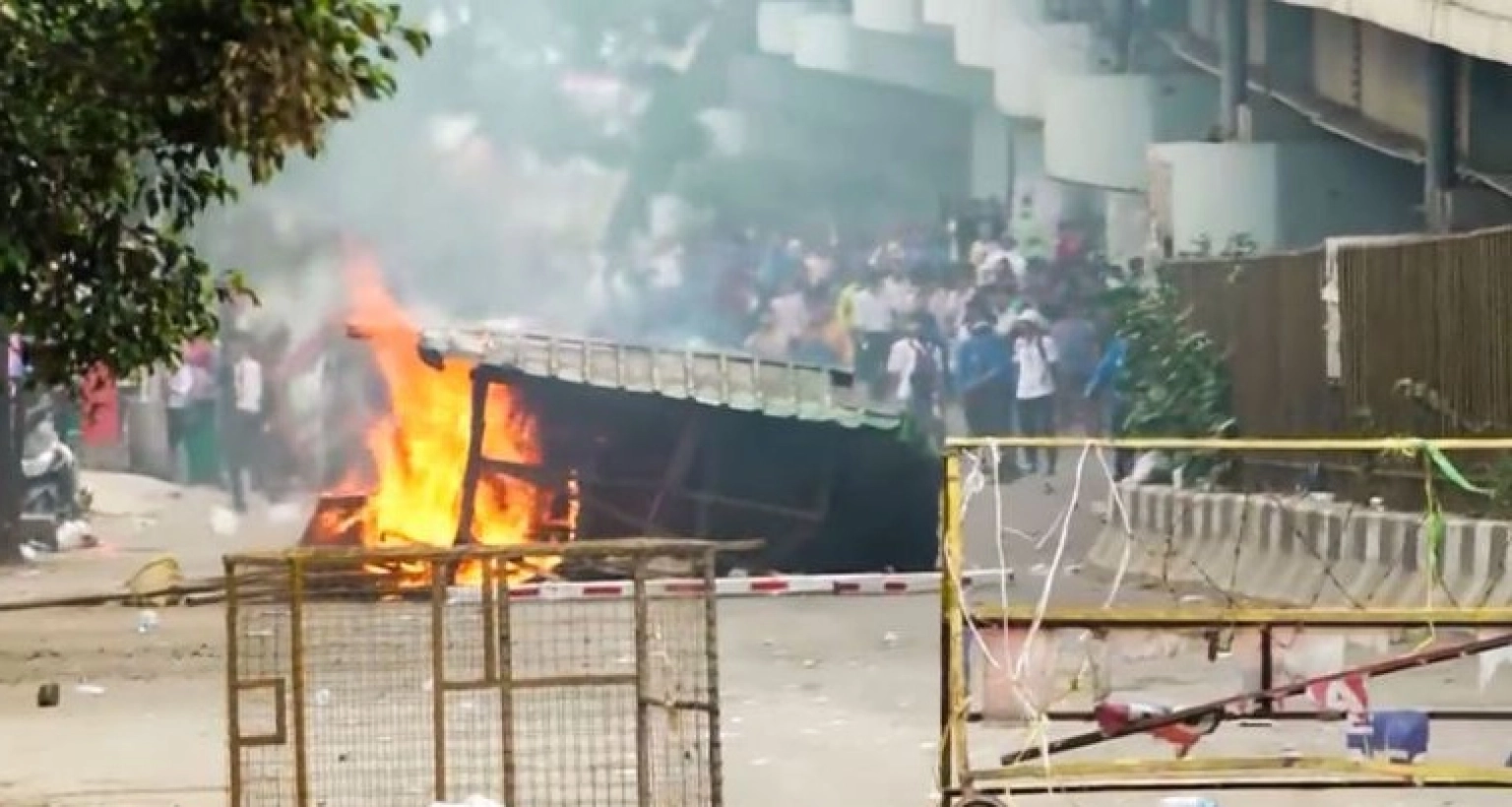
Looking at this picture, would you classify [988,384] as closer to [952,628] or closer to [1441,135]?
[1441,135]

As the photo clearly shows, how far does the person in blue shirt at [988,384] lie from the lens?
27.3 metres

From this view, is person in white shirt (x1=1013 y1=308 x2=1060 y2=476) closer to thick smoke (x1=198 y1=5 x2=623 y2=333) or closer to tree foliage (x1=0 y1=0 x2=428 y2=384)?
thick smoke (x1=198 y1=5 x2=623 y2=333)

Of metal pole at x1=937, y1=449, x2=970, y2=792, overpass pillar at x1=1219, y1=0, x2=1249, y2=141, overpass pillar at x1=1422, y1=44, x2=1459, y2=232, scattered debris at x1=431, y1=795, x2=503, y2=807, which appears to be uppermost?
overpass pillar at x1=1219, y1=0, x2=1249, y2=141

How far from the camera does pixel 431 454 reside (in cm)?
2416

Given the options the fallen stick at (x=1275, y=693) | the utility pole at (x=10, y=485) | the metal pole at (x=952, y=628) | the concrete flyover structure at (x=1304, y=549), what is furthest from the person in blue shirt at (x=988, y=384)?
the metal pole at (x=952, y=628)

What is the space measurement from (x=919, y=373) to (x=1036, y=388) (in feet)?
3.53

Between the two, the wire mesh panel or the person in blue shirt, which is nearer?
the wire mesh panel

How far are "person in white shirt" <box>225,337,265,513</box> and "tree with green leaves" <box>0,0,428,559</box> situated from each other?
17.2m

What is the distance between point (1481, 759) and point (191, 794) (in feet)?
16.2

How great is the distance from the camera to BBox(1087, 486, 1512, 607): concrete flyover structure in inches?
653

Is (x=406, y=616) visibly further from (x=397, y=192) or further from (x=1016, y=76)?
(x=1016, y=76)

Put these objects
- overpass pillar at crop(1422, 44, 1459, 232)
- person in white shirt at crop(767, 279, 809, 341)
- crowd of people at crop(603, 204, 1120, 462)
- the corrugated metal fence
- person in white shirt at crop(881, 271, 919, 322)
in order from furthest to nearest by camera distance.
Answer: person in white shirt at crop(767, 279, 809, 341) < person in white shirt at crop(881, 271, 919, 322) < crowd of people at crop(603, 204, 1120, 462) < overpass pillar at crop(1422, 44, 1459, 232) < the corrugated metal fence

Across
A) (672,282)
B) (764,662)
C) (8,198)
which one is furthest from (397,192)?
(8,198)

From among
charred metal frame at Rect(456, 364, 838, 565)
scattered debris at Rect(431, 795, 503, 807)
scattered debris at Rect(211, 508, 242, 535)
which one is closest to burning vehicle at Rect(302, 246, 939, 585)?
charred metal frame at Rect(456, 364, 838, 565)
